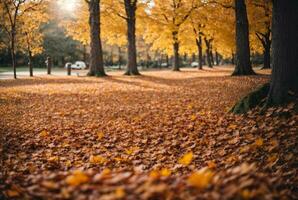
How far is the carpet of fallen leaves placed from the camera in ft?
7.14

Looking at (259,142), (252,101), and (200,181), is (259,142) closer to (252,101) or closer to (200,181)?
(252,101)

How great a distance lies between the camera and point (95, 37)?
22.2 metres

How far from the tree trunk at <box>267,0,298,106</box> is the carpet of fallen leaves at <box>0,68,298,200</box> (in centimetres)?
58

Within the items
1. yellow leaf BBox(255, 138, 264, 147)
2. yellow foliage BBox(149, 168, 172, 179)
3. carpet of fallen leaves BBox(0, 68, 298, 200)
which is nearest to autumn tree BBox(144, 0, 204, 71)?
carpet of fallen leaves BBox(0, 68, 298, 200)

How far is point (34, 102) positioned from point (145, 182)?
951cm

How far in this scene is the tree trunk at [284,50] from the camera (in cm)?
650

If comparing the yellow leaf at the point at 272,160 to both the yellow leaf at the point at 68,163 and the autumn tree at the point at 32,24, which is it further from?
the autumn tree at the point at 32,24

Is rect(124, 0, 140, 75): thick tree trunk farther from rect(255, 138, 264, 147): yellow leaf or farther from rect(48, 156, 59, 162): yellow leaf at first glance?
rect(255, 138, 264, 147): yellow leaf

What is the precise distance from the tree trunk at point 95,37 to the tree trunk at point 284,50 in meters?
16.9

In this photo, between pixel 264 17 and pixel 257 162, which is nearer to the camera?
pixel 257 162

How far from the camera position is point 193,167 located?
4.46 meters

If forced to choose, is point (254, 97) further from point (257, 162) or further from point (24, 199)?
point (24, 199)

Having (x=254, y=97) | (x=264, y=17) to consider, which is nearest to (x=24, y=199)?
(x=254, y=97)

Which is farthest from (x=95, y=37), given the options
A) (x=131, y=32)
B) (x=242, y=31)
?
(x=242, y=31)
